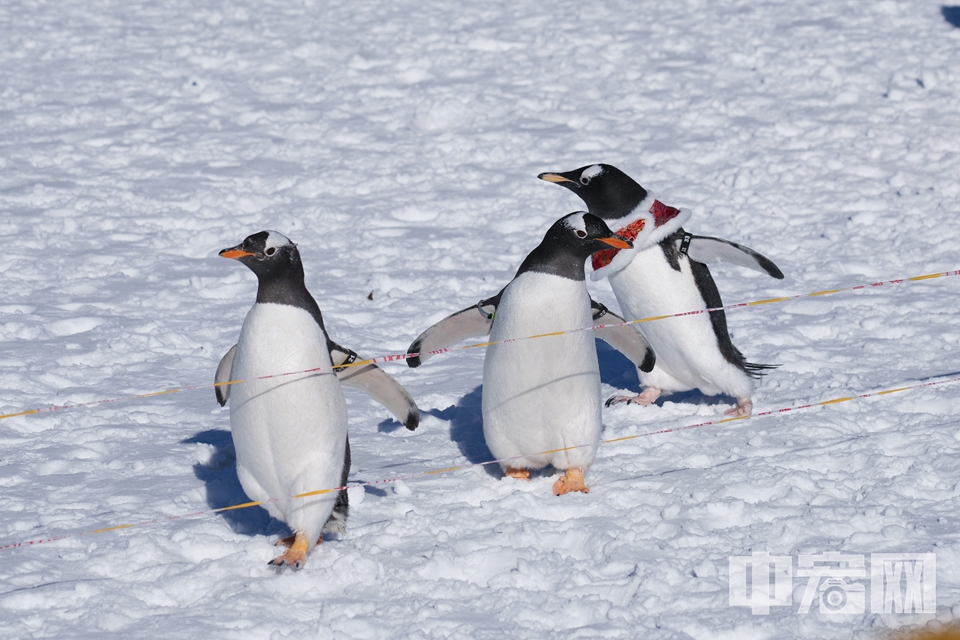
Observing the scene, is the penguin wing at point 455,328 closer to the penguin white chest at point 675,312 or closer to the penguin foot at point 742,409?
the penguin white chest at point 675,312

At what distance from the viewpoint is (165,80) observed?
26.8 feet

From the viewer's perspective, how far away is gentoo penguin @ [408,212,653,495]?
3248 millimetres

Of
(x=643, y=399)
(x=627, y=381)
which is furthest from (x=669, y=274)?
(x=627, y=381)

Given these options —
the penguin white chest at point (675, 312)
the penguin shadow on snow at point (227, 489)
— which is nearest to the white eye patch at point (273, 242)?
the penguin shadow on snow at point (227, 489)

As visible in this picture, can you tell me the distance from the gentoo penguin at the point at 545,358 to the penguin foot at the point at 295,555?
29.4 inches

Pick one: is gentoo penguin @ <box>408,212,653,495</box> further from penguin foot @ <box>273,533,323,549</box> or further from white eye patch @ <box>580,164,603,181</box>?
penguin foot @ <box>273,533,323,549</box>

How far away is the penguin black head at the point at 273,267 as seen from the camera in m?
2.91

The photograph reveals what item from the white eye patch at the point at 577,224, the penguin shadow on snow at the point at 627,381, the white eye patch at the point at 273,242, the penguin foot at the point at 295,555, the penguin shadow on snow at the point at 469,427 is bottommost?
the penguin shadow on snow at the point at 627,381

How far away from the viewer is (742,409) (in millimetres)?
3959

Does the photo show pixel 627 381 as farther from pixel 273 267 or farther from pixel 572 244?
pixel 273 267

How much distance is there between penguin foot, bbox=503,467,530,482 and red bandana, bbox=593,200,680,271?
0.82m

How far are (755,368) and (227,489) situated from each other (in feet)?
6.51

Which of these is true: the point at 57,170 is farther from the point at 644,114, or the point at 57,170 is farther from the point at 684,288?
the point at 684,288

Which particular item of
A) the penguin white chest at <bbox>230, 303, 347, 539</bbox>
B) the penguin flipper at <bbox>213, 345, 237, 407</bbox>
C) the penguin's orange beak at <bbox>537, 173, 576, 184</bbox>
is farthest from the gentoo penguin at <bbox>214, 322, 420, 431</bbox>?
the penguin's orange beak at <bbox>537, 173, 576, 184</bbox>
